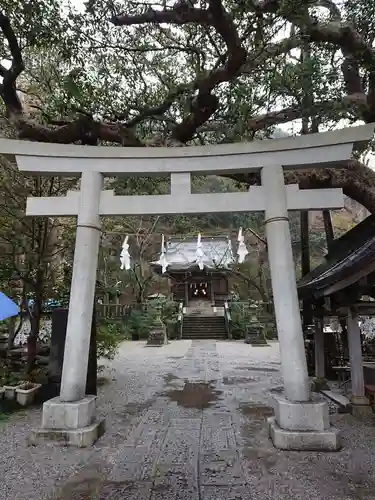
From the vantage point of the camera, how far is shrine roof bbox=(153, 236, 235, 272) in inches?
966

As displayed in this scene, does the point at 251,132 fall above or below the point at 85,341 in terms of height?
above

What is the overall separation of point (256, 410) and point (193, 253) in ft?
70.9

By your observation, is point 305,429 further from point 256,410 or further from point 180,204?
point 180,204

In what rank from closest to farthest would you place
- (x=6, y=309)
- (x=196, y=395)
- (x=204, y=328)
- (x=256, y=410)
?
1. (x=6, y=309)
2. (x=256, y=410)
3. (x=196, y=395)
4. (x=204, y=328)

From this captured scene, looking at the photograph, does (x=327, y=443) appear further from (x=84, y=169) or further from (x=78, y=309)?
(x=84, y=169)

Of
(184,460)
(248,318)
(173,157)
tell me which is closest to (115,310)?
(248,318)

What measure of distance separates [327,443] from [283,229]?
8.14 feet

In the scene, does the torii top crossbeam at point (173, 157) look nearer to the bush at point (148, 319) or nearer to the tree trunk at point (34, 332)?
the tree trunk at point (34, 332)

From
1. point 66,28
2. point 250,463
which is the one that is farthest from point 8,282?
point 250,463

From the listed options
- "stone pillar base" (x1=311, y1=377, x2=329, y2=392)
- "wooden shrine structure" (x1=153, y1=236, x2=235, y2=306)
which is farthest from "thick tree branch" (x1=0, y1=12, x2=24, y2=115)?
"wooden shrine structure" (x1=153, y1=236, x2=235, y2=306)

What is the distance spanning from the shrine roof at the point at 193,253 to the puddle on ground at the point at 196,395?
52.1ft

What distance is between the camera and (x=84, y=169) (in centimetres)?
502

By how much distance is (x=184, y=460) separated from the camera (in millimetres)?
4008

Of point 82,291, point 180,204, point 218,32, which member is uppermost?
point 218,32
